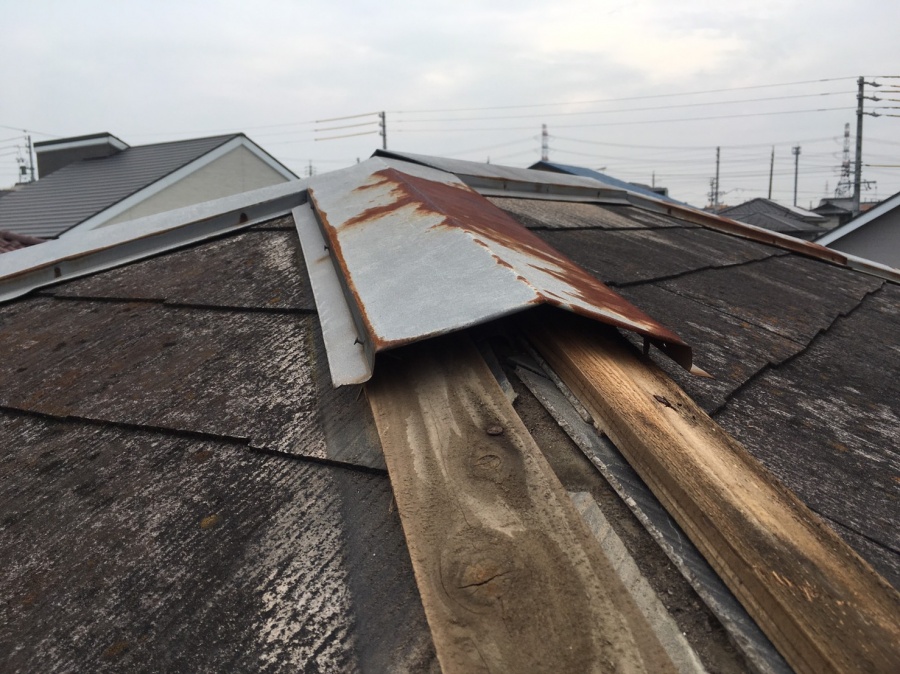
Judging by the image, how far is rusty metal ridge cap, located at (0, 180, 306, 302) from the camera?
2555 millimetres

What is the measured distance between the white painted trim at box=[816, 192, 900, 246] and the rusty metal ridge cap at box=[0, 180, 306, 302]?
11.7m

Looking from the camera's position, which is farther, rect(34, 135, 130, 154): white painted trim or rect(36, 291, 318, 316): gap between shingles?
rect(34, 135, 130, 154): white painted trim

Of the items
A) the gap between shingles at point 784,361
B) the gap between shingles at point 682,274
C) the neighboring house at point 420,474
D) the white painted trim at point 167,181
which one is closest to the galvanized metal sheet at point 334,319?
the neighboring house at point 420,474

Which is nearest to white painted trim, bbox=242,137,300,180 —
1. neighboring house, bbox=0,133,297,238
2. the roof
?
neighboring house, bbox=0,133,297,238

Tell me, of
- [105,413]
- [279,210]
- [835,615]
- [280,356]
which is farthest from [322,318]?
[279,210]

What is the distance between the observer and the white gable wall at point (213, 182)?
13422 mm

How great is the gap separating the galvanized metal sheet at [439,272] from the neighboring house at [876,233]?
38.1 ft

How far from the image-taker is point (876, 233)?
11.5 meters

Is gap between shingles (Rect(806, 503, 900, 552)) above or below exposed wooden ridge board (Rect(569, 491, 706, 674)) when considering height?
below

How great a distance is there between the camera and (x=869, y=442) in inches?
55.8

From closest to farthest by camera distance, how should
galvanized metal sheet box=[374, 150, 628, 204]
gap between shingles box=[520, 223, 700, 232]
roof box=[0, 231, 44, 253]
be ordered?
gap between shingles box=[520, 223, 700, 232]
galvanized metal sheet box=[374, 150, 628, 204]
roof box=[0, 231, 44, 253]

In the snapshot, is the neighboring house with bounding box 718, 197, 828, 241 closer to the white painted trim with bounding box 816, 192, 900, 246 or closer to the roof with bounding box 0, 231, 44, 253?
the white painted trim with bounding box 816, 192, 900, 246

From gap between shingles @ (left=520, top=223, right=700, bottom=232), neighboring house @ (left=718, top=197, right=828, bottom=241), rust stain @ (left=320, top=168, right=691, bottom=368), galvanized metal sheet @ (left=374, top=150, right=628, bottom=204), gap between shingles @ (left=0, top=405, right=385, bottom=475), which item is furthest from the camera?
neighboring house @ (left=718, top=197, right=828, bottom=241)

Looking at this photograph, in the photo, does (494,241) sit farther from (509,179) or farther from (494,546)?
(509,179)
